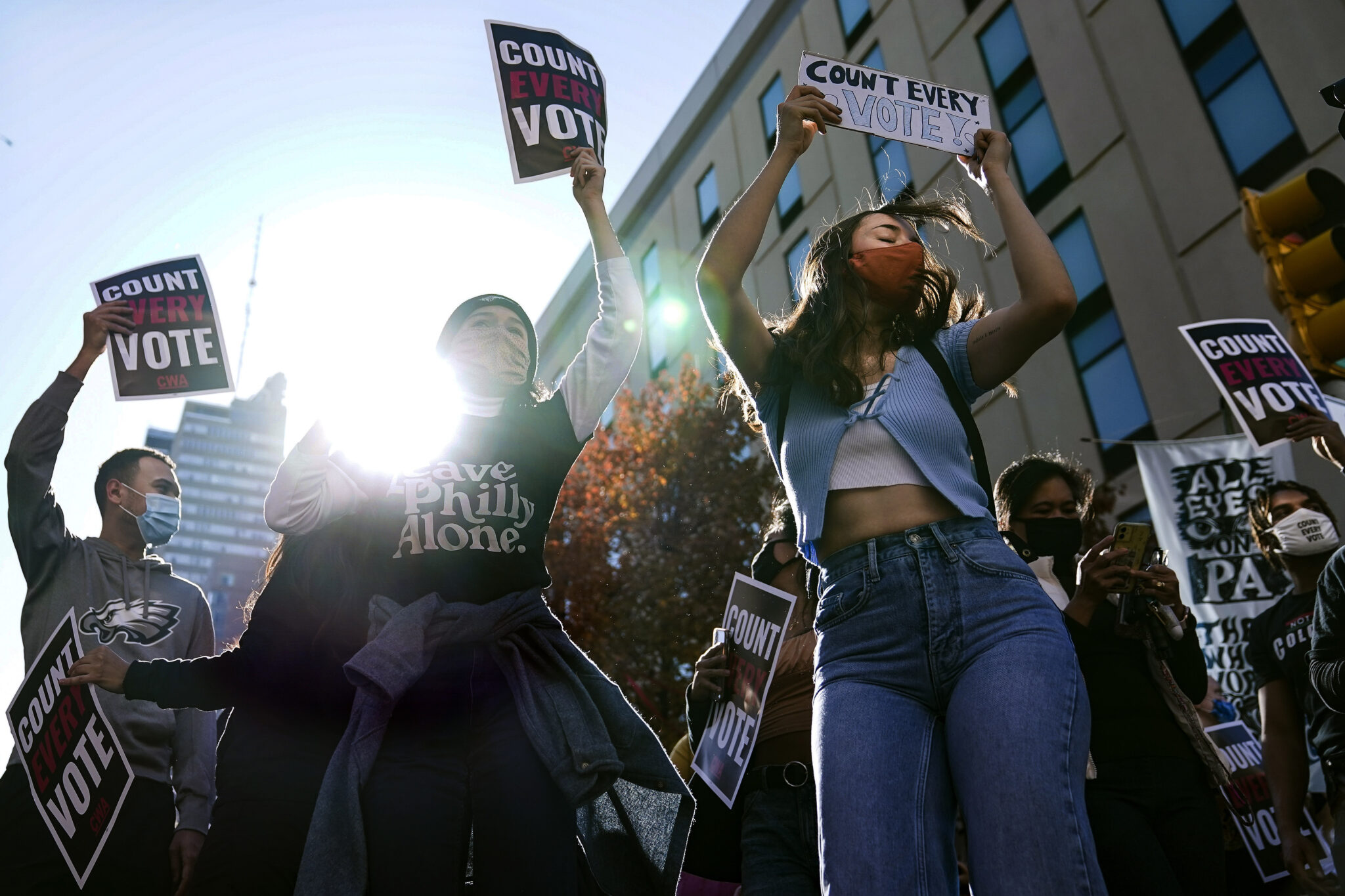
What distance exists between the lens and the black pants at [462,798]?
7.72ft

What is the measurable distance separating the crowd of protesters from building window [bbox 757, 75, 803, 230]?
1775 cm

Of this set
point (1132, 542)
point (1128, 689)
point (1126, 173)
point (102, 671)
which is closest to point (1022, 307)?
point (1132, 542)

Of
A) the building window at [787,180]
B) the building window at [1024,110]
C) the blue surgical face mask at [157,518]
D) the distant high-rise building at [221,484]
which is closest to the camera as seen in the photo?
the blue surgical face mask at [157,518]

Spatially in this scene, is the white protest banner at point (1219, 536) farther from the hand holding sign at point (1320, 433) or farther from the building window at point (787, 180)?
the building window at point (787, 180)

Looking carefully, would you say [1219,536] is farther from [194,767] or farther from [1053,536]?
[194,767]

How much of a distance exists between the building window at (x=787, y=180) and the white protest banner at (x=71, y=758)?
18.4 metres

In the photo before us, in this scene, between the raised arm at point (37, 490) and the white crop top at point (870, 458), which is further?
the raised arm at point (37, 490)

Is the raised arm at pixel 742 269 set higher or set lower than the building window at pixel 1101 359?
lower

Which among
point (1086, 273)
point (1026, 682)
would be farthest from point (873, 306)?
point (1086, 273)

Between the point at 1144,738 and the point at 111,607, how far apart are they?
13.1 ft

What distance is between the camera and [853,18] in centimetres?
1955

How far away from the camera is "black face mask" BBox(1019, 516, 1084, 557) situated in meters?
3.95

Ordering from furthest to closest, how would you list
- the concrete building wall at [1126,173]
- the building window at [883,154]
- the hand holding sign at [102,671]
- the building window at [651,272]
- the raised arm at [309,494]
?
the building window at [651,272]
the building window at [883,154]
the concrete building wall at [1126,173]
the hand holding sign at [102,671]
the raised arm at [309,494]

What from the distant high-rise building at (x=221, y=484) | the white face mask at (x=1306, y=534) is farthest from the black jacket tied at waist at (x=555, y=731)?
the distant high-rise building at (x=221, y=484)
